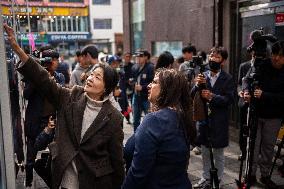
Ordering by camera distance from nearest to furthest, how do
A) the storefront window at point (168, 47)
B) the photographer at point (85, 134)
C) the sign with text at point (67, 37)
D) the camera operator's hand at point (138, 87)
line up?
the photographer at point (85, 134)
the camera operator's hand at point (138, 87)
the storefront window at point (168, 47)
the sign with text at point (67, 37)

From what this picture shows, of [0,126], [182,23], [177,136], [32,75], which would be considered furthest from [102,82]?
[182,23]

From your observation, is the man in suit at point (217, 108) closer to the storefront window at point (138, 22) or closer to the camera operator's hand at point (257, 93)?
the camera operator's hand at point (257, 93)

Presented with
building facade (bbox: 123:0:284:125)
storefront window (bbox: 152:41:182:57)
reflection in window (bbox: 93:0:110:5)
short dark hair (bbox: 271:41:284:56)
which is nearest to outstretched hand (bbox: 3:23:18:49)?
short dark hair (bbox: 271:41:284:56)

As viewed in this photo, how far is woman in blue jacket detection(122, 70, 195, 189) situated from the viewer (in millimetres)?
2004

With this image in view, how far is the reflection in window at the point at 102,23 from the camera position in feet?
117

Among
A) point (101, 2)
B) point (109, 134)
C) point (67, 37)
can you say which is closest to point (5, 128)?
point (109, 134)

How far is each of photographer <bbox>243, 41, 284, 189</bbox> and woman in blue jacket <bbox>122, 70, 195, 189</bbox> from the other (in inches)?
73.5

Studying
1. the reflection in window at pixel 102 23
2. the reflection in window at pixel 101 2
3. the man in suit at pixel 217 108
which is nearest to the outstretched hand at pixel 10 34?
the man in suit at pixel 217 108

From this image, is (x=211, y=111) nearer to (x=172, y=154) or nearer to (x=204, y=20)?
(x=172, y=154)

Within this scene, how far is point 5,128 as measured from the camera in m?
1.55

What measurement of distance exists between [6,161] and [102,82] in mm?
1054

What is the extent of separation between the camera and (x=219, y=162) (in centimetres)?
411

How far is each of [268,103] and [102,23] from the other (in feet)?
109

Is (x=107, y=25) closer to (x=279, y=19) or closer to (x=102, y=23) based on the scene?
(x=102, y=23)
